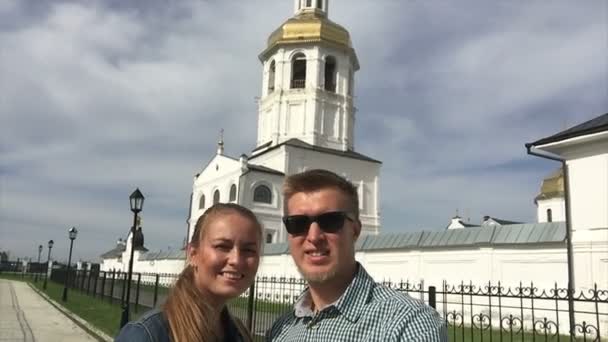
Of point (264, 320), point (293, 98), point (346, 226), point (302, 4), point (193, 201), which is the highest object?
point (302, 4)

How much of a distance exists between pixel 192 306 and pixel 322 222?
25.0 inches

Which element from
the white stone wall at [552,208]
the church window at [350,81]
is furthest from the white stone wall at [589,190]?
the white stone wall at [552,208]

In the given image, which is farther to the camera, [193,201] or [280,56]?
[193,201]

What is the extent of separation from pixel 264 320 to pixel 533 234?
8.04 metres

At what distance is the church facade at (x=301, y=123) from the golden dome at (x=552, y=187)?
39.0ft

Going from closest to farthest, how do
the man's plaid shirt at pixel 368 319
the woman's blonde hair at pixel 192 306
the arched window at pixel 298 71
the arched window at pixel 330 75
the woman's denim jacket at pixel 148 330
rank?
the man's plaid shirt at pixel 368 319, the woman's denim jacket at pixel 148 330, the woman's blonde hair at pixel 192 306, the arched window at pixel 298 71, the arched window at pixel 330 75

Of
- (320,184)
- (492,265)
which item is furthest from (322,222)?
(492,265)

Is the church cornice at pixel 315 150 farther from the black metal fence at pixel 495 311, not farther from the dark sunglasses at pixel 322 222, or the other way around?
the dark sunglasses at pixel 322 222

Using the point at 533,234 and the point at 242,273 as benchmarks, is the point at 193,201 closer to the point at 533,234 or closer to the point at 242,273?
the point at 533,234

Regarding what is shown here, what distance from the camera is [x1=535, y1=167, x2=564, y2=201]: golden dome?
111 ft

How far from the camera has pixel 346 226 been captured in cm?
209

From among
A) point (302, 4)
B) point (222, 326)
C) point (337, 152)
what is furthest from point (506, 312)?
point (302, 4)

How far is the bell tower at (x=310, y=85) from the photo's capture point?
32.2 m

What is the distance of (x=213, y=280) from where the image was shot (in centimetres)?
218
